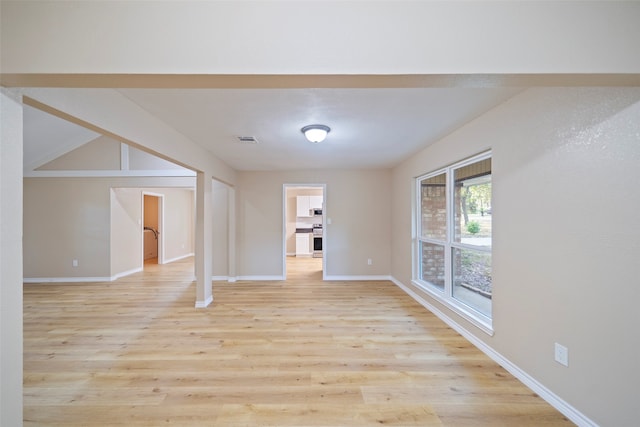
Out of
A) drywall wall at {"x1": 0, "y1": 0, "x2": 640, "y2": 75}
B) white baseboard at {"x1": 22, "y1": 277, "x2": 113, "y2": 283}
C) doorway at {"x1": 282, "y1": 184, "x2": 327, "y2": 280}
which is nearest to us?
drywall wall at {"x1": 0, "y1": 0, "x2": 640, "y2": 75}

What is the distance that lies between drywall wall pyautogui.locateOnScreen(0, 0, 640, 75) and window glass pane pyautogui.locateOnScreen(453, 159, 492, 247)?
1717mm

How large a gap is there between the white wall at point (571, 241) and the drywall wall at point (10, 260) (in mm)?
3065

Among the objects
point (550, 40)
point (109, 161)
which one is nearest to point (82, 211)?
point (109, 161)

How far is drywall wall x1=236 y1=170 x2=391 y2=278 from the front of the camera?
539 centimetres

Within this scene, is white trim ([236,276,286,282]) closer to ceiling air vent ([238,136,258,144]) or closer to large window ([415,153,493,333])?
large window ([415,153,493,333])

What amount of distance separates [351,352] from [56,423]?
7.08ft

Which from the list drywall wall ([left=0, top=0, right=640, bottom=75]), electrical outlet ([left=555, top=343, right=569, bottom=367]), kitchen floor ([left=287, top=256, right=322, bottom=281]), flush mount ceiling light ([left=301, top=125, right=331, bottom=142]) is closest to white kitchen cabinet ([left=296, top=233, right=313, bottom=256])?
kitchen floor ([left=287, top=256, right=322, bottom=281])

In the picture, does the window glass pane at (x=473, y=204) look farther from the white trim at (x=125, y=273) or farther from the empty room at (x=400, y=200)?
the white trim at (x=125, y=273)

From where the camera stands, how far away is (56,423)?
1671mm

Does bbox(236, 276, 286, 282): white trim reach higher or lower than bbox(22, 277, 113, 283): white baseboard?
lower

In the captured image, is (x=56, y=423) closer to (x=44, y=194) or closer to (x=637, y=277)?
(x=637, y=277)

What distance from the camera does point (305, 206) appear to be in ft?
28.9

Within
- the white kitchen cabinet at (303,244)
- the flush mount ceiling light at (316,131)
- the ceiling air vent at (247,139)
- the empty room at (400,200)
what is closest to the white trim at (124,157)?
the empty room at (400,200)

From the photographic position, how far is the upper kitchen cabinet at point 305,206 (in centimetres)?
877
